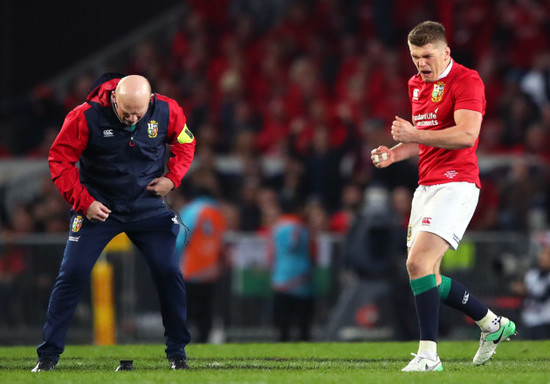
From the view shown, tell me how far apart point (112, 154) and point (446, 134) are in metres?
2.47

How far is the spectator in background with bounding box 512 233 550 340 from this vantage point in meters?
13.0

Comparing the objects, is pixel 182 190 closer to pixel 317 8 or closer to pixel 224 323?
pixel 224 323

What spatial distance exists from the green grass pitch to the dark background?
1110 cm

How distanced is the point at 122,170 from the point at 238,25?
1309 centimetres

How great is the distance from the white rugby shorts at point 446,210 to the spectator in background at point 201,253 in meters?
5.91

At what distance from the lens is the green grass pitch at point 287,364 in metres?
7.73

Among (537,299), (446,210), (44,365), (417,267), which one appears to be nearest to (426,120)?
(446,210)

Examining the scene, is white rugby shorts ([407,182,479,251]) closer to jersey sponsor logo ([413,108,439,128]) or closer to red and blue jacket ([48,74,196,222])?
jersey sponsor logo ([413,108,439,128])

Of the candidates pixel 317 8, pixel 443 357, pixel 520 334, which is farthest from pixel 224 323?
pixel 317 8

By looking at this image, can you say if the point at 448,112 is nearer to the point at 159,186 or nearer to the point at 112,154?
the point at 159,186

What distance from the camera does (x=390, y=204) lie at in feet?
48.0

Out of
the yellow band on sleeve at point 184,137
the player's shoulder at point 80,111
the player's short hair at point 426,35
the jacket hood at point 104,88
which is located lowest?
the yellow band on sleeve at point 184,137

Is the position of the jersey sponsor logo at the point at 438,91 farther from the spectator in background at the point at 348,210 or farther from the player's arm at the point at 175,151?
the spectator in background at the point at 348,210

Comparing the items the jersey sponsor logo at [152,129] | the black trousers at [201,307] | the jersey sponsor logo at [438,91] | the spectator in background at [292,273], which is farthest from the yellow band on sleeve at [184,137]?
the spectator in background at [292,273]
